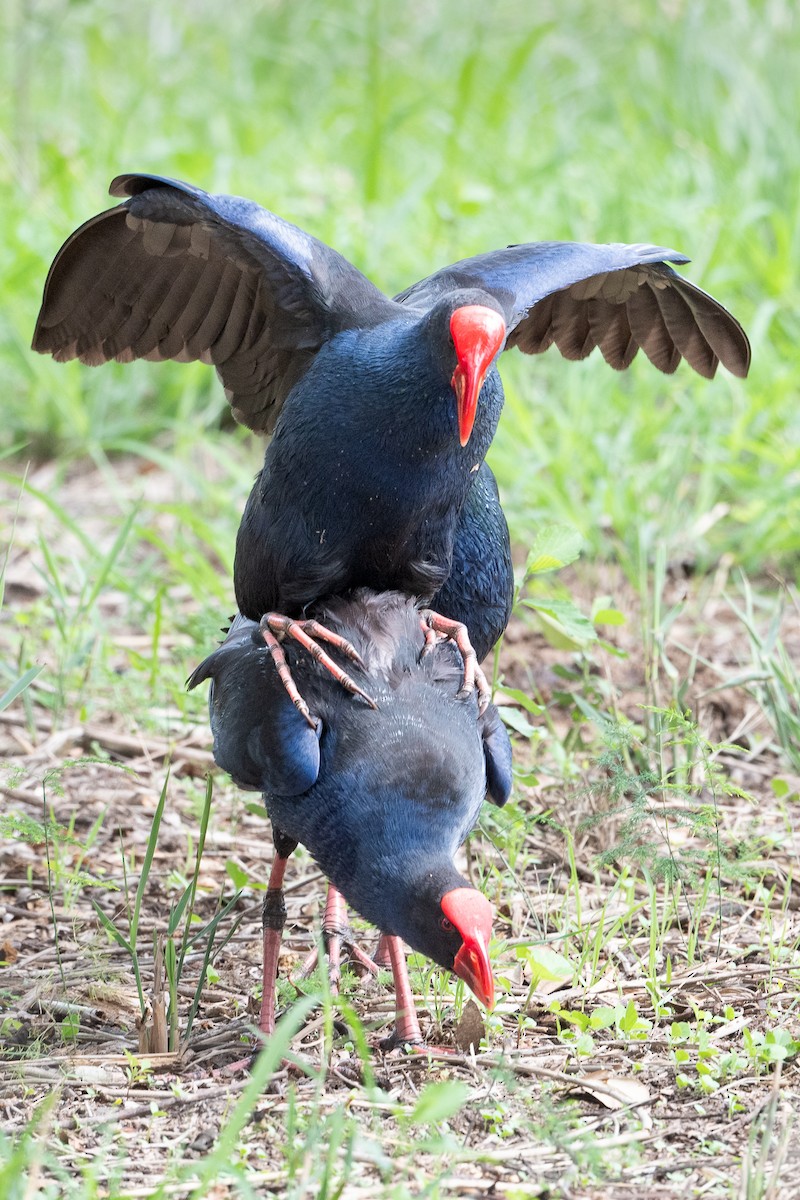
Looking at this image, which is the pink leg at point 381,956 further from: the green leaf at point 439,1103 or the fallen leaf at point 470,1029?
the green leaf at point 439,1103

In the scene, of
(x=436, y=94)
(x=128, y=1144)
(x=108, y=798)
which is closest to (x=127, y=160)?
(x=436, y=94)

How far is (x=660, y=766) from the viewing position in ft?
12.1

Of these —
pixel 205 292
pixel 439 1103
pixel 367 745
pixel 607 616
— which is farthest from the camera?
pixel 607 616

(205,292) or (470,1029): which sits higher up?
(205,292)

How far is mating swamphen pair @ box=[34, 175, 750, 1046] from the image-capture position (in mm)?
2926

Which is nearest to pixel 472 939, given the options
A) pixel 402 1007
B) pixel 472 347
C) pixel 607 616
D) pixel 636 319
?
pixel 402 1007

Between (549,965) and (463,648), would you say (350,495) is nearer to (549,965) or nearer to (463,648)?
(463,648)

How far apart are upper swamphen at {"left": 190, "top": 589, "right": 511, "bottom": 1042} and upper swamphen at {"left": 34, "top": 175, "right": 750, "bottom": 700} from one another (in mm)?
144

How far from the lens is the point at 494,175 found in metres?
7.97

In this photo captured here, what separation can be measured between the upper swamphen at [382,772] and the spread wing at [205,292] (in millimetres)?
680

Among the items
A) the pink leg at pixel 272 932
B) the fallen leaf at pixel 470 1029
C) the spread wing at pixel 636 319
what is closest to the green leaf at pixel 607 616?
the spread wing at pixel 636 319

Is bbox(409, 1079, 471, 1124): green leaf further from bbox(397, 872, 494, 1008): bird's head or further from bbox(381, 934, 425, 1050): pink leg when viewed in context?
bbox(381, 934, 425, 1050): pink leg

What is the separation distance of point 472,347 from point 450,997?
4.78 feet

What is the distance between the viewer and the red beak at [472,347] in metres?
2.92
